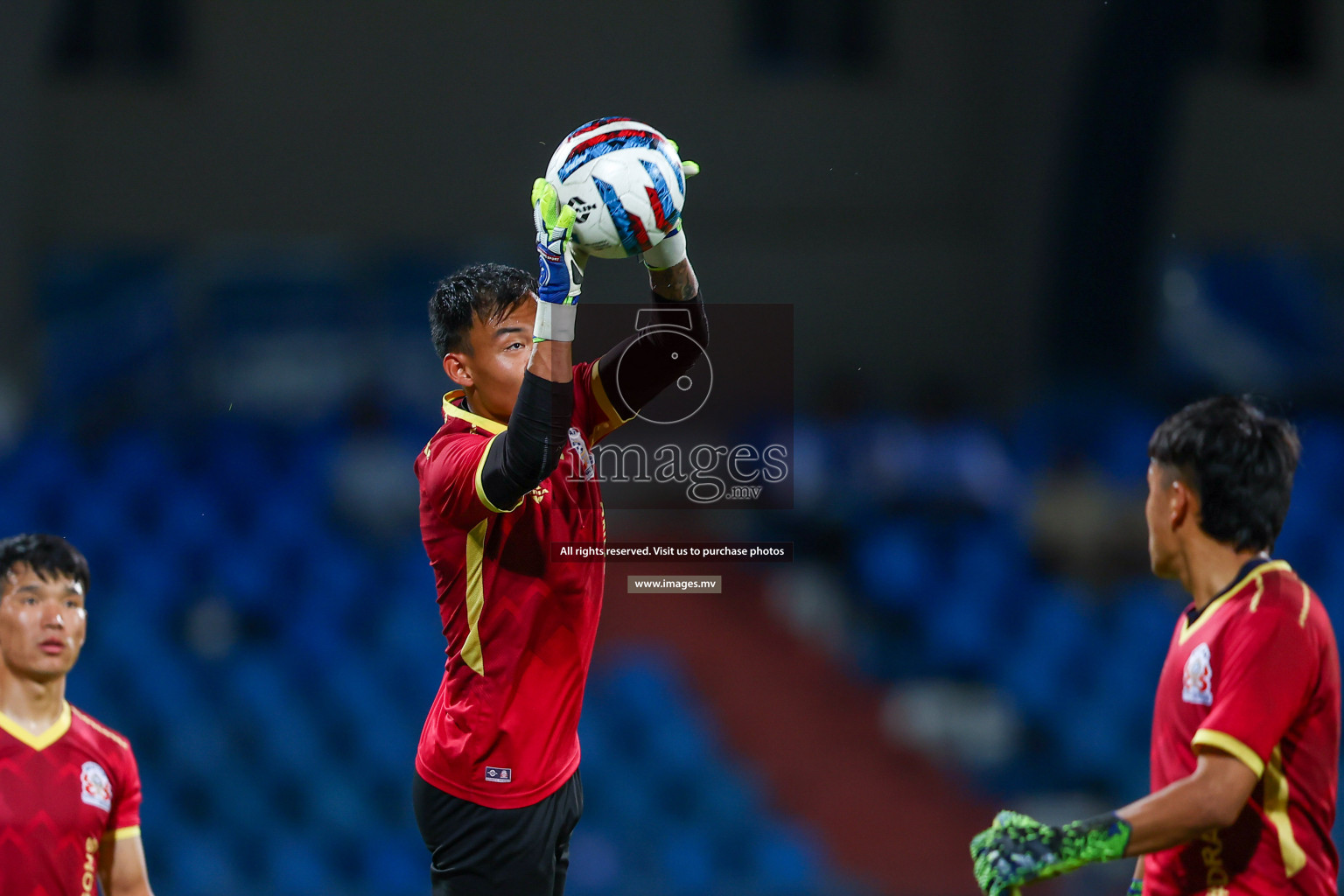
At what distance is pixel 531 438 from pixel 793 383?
10.5 ft

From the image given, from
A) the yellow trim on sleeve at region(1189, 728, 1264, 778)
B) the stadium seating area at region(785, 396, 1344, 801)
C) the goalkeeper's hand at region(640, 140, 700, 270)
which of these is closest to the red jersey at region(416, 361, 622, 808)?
the goalkeeper's hand at region(640, 140, 700, 270)

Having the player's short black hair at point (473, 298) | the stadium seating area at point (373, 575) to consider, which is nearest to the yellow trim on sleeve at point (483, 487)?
the player's short black hair at point (473, 298)

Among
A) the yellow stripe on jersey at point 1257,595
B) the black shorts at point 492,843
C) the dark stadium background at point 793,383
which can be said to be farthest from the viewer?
the dark stadium background at point 793,383

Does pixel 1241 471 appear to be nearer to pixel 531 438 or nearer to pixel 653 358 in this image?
pixel 653 358

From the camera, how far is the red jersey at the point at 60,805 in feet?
10.4

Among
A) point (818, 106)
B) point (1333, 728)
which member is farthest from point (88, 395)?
point (1333, 728)

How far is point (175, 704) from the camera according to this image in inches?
237

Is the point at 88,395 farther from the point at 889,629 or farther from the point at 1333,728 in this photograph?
the point at 1333,728

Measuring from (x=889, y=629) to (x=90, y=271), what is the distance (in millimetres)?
5013

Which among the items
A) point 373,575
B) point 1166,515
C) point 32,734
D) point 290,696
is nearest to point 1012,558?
point 373,575

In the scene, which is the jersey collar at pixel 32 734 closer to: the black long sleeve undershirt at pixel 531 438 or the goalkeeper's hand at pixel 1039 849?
the black long sleeve undershirt at pixel 531 438

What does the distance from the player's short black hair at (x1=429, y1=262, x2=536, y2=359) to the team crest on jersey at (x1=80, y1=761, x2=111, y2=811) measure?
5.43 feet

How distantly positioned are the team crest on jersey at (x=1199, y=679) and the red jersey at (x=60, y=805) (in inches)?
112

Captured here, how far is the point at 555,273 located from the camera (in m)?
2.43
